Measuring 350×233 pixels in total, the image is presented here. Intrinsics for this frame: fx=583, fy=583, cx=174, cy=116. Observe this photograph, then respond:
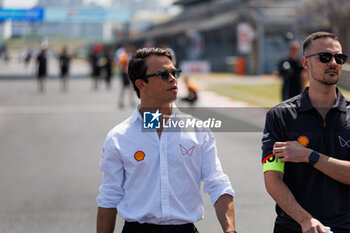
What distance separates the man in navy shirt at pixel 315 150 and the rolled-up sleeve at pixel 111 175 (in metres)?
0.75

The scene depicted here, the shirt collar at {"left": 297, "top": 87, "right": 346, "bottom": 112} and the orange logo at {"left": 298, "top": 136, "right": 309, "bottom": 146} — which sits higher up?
the shirt collar at {"left": 297, "top": 87, "right": 346, "bottom": 112}

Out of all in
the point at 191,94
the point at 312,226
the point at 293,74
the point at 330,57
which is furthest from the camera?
the point at 191,94

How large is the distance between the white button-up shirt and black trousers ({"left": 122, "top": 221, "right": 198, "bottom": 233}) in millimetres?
26

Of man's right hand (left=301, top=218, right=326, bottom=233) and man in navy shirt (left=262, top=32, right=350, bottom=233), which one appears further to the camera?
man in navy shirt (left=262, top=32, right=350, bottom=233)

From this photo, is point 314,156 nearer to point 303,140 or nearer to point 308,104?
point 303,140

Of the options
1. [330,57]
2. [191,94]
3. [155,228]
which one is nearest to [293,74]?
[191,94]

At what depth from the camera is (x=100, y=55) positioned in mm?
28547

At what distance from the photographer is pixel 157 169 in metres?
2.88

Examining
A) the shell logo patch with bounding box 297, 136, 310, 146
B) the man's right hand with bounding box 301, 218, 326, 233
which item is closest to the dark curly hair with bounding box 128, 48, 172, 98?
the shell logo patch with bounding box 297, 136, 310, 146

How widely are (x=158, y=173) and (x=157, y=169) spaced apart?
0.02 m

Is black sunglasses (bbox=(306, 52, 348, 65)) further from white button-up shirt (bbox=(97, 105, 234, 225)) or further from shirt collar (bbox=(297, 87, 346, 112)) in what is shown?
white button-up shirt (bbox=(97, 105, 234, 225))

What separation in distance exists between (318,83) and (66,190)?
5033 millimetres

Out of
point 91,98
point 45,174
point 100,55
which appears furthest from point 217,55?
point 45,174

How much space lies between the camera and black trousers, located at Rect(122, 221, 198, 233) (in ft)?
9.40
